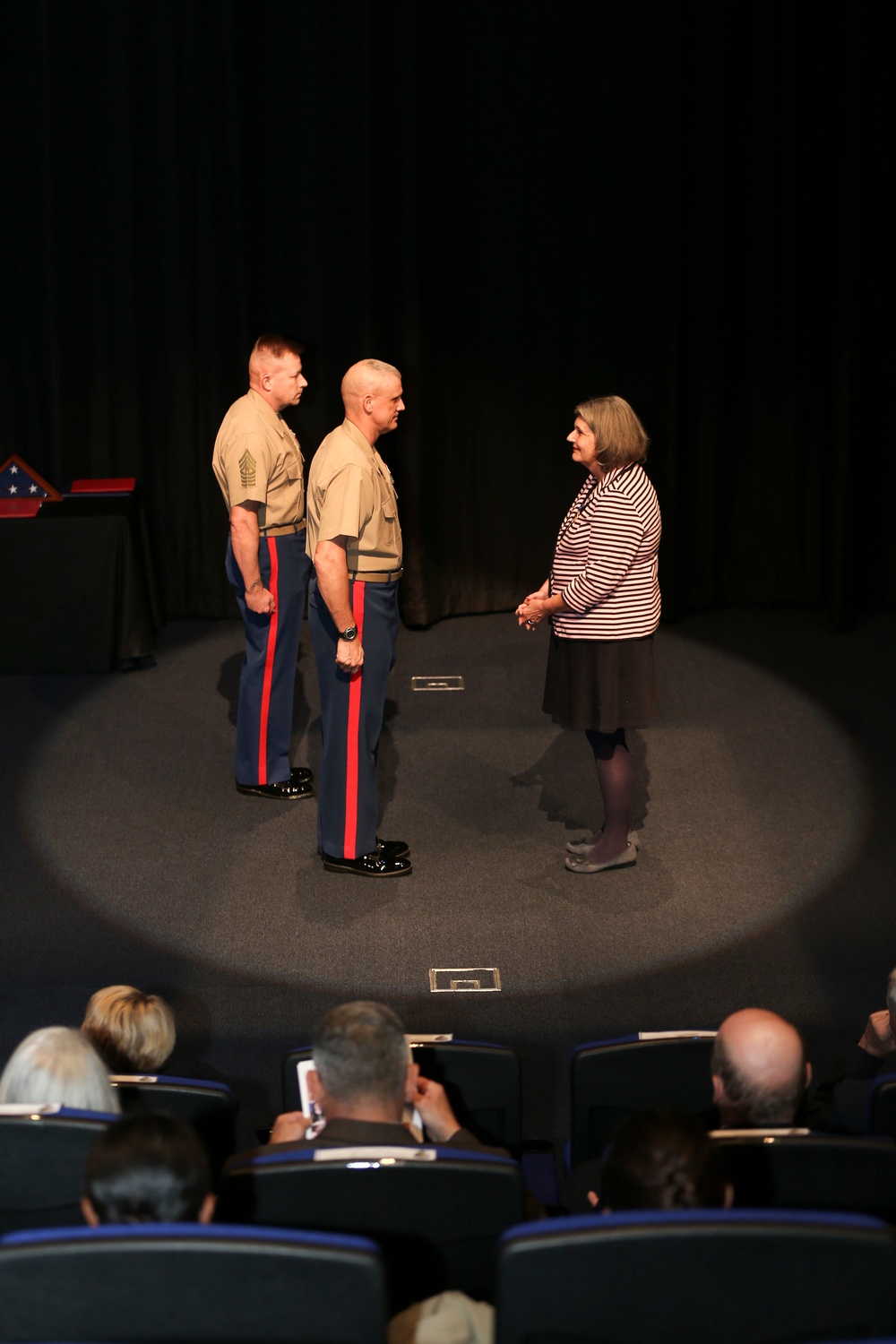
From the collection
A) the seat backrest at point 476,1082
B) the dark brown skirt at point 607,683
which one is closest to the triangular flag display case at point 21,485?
the dark brown skirt at point 607,683

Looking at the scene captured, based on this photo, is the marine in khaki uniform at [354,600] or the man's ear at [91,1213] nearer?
the man's ear at [91,1213]

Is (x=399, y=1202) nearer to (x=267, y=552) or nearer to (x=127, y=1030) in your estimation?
(x=127, y=1030)

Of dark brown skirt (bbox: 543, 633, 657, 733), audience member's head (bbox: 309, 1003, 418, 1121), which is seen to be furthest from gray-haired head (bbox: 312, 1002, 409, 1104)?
dark brown skirt (bbox: 543, 633, 657, 733)

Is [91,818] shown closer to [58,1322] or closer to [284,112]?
[58,1322]

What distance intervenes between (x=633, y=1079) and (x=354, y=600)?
5.50 feet

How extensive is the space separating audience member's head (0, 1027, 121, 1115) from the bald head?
1.92 m

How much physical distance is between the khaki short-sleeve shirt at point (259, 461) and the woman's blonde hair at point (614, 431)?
3.31ft

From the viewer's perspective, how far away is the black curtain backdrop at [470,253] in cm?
580

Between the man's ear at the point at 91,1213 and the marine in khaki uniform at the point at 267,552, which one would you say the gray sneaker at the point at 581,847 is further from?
the man's ear at the point at 91,1213

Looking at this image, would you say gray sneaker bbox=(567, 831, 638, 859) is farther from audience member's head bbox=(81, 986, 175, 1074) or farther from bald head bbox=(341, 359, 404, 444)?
audience member's head bbox=(81, 986, 175, 1074)

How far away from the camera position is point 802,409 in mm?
6414

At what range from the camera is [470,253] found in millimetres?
6094

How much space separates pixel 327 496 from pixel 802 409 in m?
3.67

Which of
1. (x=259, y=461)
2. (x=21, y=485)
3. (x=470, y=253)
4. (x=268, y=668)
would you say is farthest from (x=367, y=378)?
(x=470, y=253)
